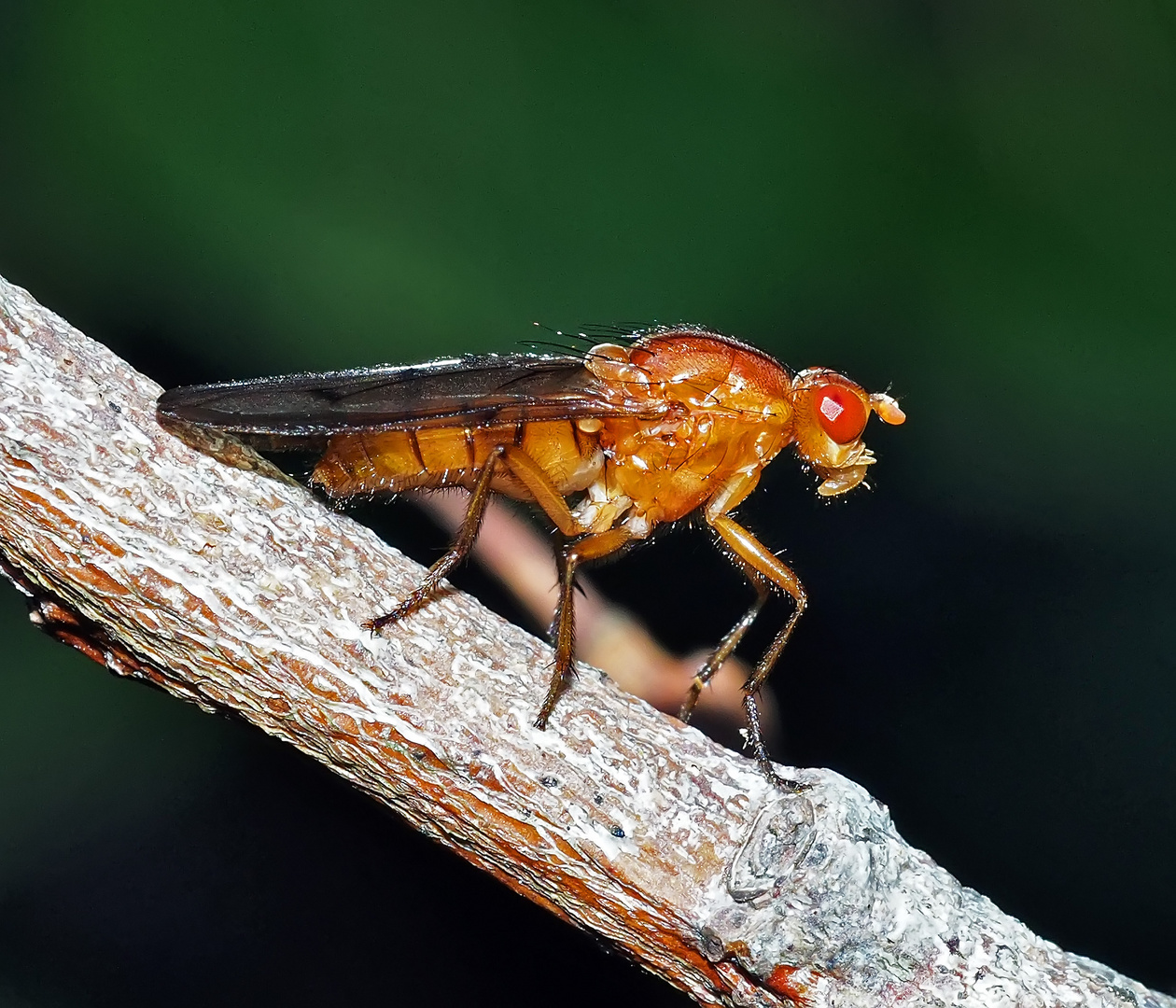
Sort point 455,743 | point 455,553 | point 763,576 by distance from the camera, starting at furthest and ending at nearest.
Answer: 1. point 763,576
2. point 455,553
3. point 455,743

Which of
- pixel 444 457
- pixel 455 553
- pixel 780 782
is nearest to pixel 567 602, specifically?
pixel 455 553

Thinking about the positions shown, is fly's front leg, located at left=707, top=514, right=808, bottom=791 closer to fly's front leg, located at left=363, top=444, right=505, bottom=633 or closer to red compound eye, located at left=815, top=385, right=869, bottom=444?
red compound eye, located at left=815, top=385, right=869, bottom=444

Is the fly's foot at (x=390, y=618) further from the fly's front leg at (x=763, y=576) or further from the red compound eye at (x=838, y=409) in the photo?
the red compound eye at (x=838, y=409)

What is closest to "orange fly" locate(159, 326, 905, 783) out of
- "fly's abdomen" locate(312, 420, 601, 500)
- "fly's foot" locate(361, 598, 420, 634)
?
"fly's abdomen" locate(312, 420, 601, 500)

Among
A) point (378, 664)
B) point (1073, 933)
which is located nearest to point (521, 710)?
point (378, 664)

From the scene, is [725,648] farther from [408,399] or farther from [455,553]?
[408,399]

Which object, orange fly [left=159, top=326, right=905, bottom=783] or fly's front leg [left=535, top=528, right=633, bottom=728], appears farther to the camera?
orange fly [left=159, top=326, right=905, bottom=783]
